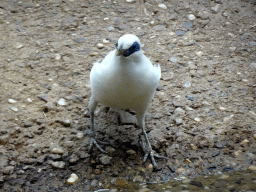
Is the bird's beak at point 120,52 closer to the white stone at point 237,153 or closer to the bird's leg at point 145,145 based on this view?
the bird's leg at point 145,145

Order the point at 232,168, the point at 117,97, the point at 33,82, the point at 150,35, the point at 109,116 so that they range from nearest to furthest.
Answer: the point at 117,97
the point at 232,168
the point at 109,116
the point at 33,82
the point at 150,35

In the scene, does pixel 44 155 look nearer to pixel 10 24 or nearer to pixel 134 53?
pixel 134 53

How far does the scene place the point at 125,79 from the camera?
2.68 m

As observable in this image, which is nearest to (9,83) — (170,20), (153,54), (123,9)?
(153,54)

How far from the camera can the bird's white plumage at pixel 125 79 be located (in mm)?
2656

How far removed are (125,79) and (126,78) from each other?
0.01m

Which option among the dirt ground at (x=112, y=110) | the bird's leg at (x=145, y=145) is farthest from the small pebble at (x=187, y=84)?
the bird's leg at (x=145, y=145)

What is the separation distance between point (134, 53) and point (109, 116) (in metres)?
1.26

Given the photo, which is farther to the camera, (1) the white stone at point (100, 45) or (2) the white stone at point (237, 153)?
(1) the white stone at point (100, 45)

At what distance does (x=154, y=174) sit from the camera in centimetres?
311

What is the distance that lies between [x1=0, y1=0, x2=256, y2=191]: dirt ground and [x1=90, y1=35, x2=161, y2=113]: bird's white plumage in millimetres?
689

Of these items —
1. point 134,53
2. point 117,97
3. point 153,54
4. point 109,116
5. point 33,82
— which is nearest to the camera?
point 134,53

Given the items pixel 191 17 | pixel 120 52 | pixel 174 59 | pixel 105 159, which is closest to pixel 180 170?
pixel 105 159

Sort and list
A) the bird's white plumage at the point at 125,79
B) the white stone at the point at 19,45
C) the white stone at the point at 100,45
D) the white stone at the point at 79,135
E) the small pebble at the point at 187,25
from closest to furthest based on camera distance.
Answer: the bird's white plumage at the point at 125,79
the white stone at the point at 79,135
the white stone at the point at 19,45
the white stone at the point at 100,45
the small pebble at the point at 187,25
